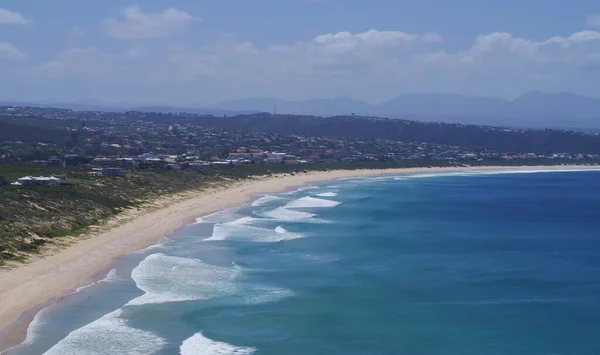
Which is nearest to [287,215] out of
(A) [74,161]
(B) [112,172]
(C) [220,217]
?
(C) [220,217]

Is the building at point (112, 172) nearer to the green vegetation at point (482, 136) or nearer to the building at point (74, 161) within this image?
the building at point (74, 161)

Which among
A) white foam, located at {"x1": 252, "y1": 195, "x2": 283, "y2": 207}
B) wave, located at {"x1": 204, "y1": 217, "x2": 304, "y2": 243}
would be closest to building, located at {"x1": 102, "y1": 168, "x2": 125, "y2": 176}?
white foam, located at {"x1": 252, "y1": 195, "x2": 283, "y2": 207}

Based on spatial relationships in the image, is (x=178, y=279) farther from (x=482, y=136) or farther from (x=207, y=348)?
(x=482, y=136)

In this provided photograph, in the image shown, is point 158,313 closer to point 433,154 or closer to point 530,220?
point 530,220

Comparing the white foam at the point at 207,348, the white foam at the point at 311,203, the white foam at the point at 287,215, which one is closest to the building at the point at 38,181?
the white foam at the point at 287,215

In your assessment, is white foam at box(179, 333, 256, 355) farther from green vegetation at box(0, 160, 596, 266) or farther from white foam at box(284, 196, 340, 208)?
white foam at box(284, 196, 340, 208)

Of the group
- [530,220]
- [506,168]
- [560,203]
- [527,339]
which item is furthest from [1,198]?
[506,168]
